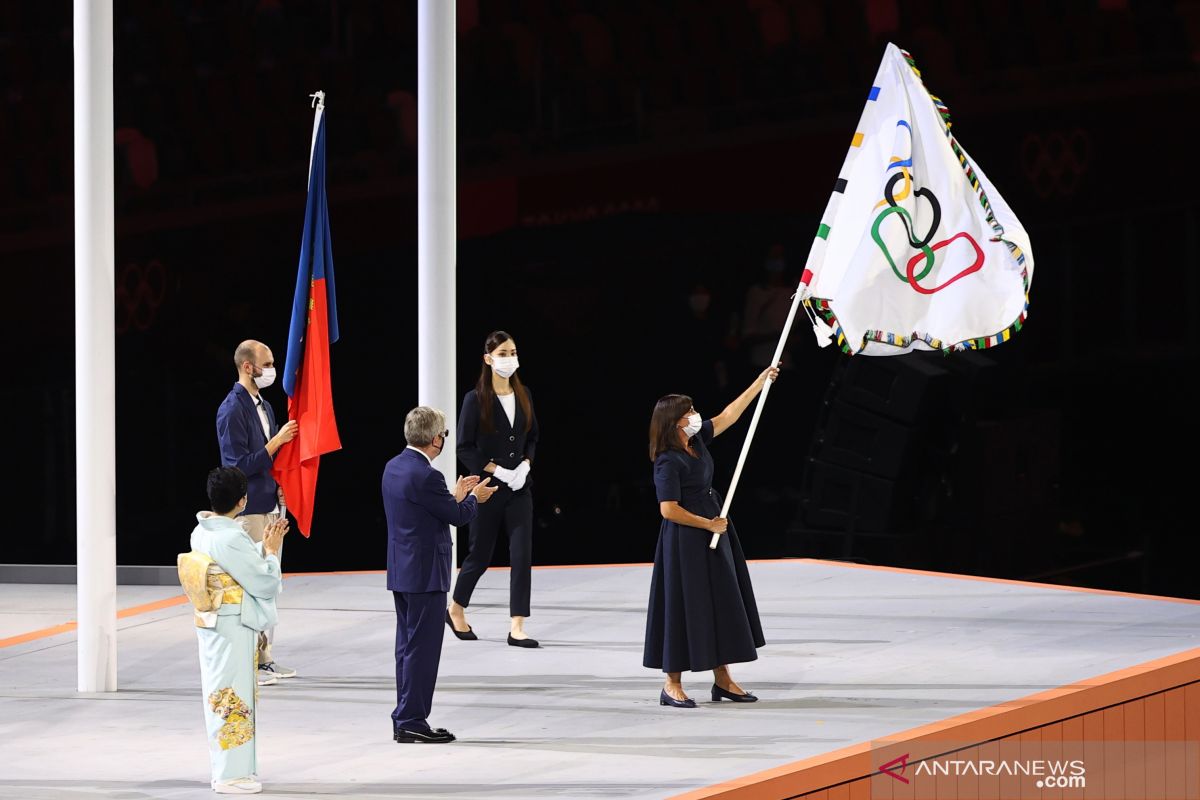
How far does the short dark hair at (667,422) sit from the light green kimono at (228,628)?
189 cm

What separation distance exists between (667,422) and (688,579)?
0.62m

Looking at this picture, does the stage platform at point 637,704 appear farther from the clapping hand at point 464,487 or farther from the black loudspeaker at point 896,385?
the black loudspeaker at point 896,385

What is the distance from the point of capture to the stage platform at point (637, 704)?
19.5ft

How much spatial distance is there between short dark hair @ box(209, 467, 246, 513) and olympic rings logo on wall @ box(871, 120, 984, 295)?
3.08 m

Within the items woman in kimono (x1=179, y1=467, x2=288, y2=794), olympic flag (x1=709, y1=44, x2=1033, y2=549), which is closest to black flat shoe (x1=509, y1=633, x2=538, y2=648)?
olympic flag (x1=709, y1=44, x2=1033, y2=549)

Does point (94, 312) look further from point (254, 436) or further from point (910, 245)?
point (910, 245)

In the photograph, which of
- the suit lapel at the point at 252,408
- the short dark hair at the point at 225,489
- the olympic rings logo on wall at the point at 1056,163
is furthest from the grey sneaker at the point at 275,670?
the olympic rings logo on wall at the point at 1056,163

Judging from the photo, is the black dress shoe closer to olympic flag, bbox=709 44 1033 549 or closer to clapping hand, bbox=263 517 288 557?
clapping hand, bbox=263 517 288 557

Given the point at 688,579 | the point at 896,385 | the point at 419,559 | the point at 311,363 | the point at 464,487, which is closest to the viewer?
the point at 419,559

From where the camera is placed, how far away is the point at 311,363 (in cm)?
813

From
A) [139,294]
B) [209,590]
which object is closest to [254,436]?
[209,590]

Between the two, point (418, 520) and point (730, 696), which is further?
point (730, 696)

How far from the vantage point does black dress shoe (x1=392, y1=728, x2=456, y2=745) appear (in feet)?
21.2

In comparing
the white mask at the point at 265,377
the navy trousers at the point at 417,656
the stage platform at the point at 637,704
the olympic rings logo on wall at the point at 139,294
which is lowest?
the stage platform at the point at 637,704
